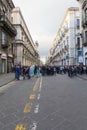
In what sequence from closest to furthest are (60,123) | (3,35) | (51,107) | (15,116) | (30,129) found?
1. (30,129)
2. (60,123)
3. (15,116)
4. (51,107)
5. (3,35)

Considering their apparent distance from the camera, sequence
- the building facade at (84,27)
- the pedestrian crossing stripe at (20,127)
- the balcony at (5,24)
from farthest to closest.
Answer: the building facade at (84,27)
the balcony at (5,24)
the pedestrian crossing stripe at (20,127)

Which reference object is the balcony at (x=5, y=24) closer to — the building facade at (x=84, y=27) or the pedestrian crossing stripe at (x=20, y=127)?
the building facade at (x=84, y=27)

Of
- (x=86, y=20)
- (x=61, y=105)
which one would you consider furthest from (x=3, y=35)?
(x=61, y=105)

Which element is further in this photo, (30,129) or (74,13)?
(74,13)

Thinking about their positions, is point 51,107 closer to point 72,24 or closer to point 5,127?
point 5,127

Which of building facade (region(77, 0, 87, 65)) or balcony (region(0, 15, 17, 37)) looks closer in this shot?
balcony (region(0, 15, 17, 37))

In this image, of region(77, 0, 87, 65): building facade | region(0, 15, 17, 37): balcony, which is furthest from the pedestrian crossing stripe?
region(77, 0, 87, 65): building facade

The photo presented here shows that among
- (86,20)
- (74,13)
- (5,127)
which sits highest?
(74,13)

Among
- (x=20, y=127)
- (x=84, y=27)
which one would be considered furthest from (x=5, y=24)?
(x=20, y=127)

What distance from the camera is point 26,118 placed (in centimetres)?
732

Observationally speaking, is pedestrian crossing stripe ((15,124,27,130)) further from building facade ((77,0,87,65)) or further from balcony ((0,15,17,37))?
building facade ((77,0,87,65))

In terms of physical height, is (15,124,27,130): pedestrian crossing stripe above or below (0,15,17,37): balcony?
below

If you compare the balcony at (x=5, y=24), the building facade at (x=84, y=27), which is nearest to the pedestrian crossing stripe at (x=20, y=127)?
the balcony at (x=5, y=24)

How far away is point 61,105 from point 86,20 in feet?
122
